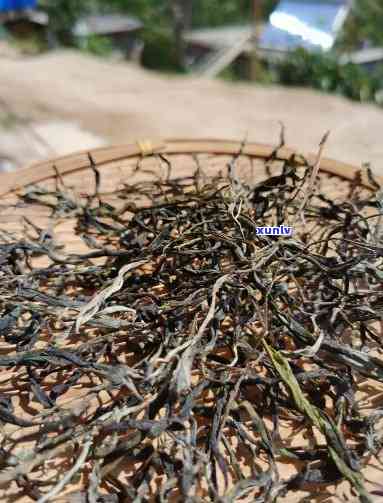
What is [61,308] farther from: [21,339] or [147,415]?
[147,415]

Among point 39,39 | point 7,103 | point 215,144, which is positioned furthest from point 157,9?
point 215,144

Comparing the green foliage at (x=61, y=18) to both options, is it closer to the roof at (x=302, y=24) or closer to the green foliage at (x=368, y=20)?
the roof at (x=302, y=24)

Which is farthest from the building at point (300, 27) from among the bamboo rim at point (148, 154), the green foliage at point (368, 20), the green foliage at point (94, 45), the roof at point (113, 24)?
the roof at point (113, 24)

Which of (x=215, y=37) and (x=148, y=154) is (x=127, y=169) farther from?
(x=215, y=37)

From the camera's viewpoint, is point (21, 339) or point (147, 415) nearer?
point (147, 415)

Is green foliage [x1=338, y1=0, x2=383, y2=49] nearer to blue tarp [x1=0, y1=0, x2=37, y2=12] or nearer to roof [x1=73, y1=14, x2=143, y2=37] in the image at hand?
blue tarp [x1=0, y1=0, x2=37, y2=12]

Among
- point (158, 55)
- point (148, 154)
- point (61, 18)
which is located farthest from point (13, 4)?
point (148, 154)

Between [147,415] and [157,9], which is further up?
[157,9]
